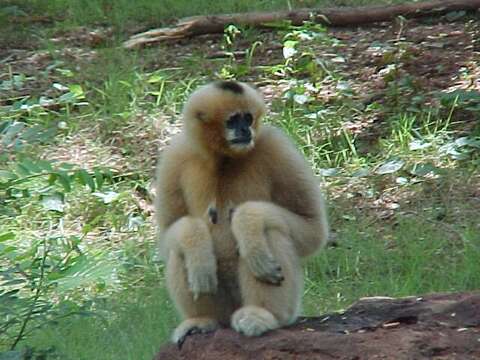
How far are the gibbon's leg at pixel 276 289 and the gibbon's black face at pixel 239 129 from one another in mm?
468

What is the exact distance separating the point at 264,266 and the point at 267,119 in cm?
466

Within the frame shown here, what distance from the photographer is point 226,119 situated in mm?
5352

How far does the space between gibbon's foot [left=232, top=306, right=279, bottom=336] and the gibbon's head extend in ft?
2.60

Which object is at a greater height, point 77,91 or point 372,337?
point 372,337

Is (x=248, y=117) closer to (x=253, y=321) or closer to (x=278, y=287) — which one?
(x=278, y=287)

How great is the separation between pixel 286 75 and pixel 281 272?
559 cm

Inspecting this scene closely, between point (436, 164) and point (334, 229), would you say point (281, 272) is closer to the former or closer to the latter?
point (334, 229)

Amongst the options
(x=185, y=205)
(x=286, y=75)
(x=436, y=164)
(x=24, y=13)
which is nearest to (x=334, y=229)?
(x=436, y=164)

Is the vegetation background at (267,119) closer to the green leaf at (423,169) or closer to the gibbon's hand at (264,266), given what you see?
the green leaf at (423,169)

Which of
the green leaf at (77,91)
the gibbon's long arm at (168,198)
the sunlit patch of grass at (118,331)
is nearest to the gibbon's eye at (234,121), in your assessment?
the gibbon's long arm at (168,198)

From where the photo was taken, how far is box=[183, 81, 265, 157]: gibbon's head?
17.3 ft

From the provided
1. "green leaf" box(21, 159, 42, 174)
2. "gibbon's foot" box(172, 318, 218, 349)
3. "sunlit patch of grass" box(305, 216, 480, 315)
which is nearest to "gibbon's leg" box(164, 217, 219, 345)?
"gibbon's foot" box(172, 318, 218, 349)

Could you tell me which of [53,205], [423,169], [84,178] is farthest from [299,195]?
[53,205]

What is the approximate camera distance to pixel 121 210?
29.5 feet
